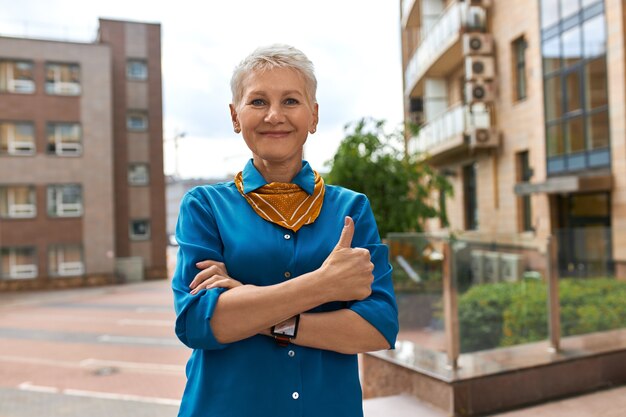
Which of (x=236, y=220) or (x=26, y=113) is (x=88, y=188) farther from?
(x=236, y=220)

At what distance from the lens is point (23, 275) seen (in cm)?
2736

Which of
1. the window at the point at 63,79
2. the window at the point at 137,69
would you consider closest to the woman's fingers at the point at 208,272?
the window at the point at 63,79

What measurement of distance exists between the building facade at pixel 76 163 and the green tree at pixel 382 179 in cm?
1860

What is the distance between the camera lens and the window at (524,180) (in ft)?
53.2

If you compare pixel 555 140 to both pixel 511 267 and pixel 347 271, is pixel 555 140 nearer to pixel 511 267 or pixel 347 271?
pixel 511 267

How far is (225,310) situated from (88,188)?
2925 centimetres

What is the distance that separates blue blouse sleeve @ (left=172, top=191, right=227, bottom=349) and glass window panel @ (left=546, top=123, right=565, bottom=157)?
1406 cm

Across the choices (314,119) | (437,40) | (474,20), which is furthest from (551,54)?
(314,119)

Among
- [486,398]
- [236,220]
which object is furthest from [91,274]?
[236,220]

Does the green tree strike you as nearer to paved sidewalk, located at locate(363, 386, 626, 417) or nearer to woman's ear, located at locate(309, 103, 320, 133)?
paved sidewalk, located at locate(363, 386, 626, 417)

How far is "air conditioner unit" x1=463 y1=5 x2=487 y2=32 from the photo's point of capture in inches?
680

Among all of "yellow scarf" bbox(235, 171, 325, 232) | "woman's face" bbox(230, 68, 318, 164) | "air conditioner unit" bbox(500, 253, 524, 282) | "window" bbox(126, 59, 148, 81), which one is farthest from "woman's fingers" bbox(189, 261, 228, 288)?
"window" bbox(126, 59, 148, 81)

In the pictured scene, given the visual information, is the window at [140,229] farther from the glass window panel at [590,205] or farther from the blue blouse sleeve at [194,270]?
the blue blouse sleeve at [194,270]

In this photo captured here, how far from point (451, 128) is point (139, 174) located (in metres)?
18.7
